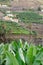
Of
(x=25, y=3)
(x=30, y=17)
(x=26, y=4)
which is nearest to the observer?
(x=30, y=17)

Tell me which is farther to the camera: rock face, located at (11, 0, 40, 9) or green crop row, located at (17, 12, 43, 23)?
rock face, located at (11, 0, 40, 9)

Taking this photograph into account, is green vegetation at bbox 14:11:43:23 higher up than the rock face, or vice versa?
green vegetation at bbox 14:11:43:23

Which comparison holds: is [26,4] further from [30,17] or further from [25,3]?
[30,17]

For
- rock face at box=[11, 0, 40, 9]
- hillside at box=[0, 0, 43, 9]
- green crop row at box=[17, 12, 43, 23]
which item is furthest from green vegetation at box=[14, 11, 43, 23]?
hillside at box=[0, 0, 43, 9]

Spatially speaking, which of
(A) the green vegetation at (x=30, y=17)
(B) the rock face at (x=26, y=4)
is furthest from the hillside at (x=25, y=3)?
(A) the green vegetation at (x=30, y=17)

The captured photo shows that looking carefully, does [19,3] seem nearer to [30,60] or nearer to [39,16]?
[39,16]

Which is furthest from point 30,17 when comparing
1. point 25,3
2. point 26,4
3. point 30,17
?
point 25,3

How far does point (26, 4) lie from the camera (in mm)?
42031

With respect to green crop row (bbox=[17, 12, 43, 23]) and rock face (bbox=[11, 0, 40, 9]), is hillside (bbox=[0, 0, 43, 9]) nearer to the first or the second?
rock face (bbox=[11, 0, 40, 9])

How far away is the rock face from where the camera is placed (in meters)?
41.4

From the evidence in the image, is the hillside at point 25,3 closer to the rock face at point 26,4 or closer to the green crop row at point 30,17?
the rock face at point 26,4

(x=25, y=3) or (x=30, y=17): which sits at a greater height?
(x=30, y=17)

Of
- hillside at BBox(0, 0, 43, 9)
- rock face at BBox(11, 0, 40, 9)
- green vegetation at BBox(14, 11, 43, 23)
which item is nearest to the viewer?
green vegetation at BBox(14, 11, 43, 23)

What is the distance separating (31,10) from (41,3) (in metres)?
5.45
